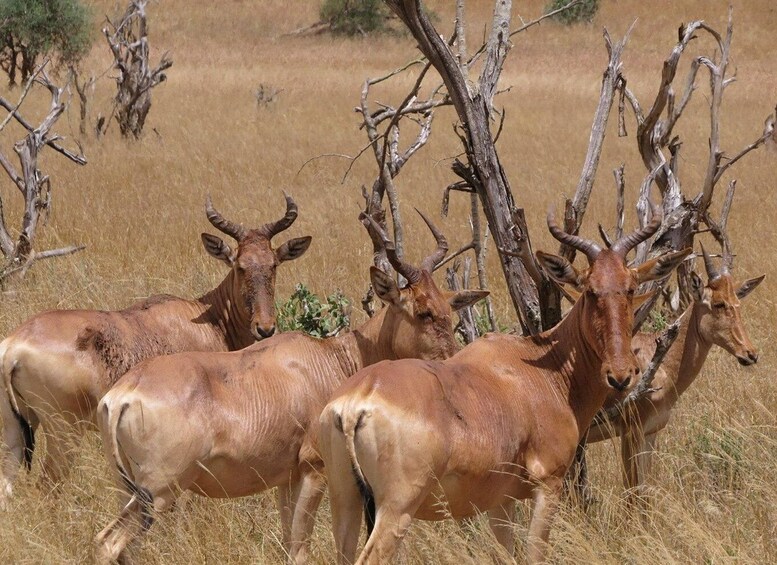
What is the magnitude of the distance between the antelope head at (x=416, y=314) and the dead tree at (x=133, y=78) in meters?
14.1

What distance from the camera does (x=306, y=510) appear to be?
5215 mm

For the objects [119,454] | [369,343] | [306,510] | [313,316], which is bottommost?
[306,510]

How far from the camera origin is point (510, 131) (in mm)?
21750

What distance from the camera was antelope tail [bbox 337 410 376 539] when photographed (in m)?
4.32

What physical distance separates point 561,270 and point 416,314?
869mm

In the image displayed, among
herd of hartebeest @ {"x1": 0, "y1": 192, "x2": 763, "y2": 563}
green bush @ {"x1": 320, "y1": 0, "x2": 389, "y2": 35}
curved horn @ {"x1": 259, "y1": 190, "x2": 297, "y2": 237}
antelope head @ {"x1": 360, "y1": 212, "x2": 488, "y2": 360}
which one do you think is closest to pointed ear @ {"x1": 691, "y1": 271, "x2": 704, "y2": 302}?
herd of hartebeest @ {"x1": 0, "y1": 192, "x2": 763, "y2": 563}

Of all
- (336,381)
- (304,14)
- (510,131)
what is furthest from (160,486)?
(304,14)

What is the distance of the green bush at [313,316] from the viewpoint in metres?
8.08

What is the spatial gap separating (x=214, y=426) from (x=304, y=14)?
4811cm

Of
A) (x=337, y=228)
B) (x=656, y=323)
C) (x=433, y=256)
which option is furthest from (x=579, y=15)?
(x=433, y=256)

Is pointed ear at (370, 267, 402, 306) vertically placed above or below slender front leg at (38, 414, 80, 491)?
above

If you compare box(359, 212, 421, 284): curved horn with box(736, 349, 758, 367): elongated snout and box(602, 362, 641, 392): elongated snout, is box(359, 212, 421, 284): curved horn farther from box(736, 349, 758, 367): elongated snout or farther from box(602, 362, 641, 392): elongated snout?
box(736, 349, 758, 367): elongated snout

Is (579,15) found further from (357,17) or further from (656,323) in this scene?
(656,323)

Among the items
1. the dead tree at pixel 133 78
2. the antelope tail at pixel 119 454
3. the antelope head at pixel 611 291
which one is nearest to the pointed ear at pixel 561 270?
the antelope head at pixel 611 291
